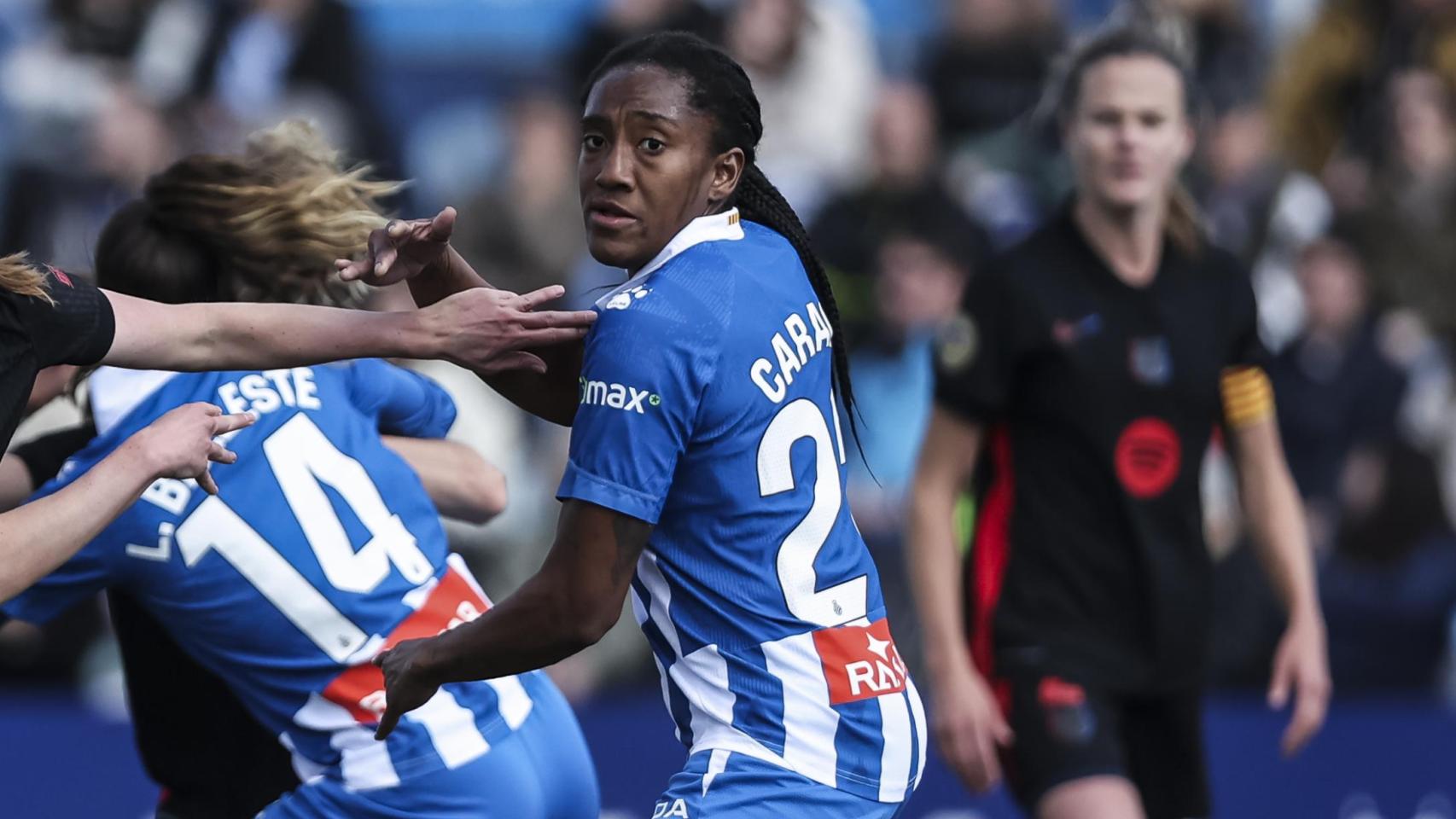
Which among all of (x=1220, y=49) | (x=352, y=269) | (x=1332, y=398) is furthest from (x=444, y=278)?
(x=1220, y=49)

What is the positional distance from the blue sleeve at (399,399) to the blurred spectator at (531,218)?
166 inches

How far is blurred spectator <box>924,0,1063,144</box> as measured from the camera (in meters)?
9.46

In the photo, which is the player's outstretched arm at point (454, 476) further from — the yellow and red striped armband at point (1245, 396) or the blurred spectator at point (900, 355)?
the blurred spectator at point (900, 355)

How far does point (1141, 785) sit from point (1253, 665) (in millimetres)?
3142

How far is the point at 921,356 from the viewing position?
8391 millimetres

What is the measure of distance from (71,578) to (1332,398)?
619 centimetres

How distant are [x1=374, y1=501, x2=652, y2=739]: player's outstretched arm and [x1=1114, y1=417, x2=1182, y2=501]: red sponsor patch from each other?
2.09 metres

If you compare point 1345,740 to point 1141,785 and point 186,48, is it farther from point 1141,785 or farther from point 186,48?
point 186,48

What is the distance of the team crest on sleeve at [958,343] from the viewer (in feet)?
16.6

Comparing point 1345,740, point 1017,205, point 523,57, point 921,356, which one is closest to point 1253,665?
point 1345,740

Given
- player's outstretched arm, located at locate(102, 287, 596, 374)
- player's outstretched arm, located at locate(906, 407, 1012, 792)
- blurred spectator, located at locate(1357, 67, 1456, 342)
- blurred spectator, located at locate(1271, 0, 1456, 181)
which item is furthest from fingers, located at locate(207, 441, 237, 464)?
blurred spectator, located at locate(1271, 0, 1456, 181)

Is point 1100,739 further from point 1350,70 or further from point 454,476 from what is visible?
point 1350,70

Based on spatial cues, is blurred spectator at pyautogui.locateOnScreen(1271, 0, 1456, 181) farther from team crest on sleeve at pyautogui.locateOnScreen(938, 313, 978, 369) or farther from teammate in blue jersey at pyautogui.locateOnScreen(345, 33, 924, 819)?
teammate in blue jersey at pyautogui.locateOnScreen(345, 33, 924, 819)

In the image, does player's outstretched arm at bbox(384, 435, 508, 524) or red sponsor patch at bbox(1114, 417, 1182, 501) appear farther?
red sponsor patch at bbox(1114, 417, 1182, 501)
